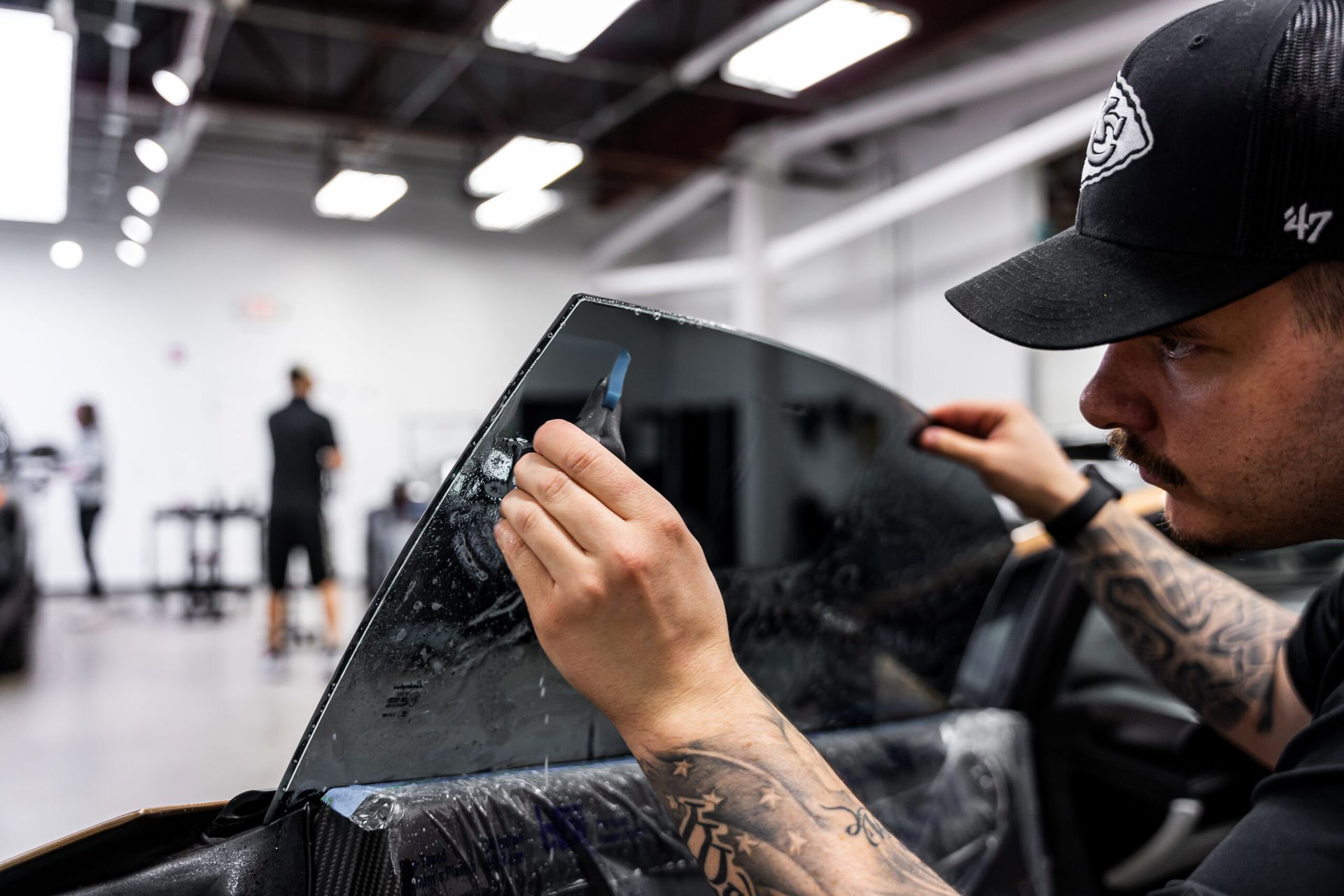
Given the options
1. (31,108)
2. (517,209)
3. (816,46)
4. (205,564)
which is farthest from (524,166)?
(31,108)

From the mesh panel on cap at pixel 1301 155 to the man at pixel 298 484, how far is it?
518 cm

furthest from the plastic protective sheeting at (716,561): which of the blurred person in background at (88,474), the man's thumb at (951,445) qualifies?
the blurred person in background at (88,474)

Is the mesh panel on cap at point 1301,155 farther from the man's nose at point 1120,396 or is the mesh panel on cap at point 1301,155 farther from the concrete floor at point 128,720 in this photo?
the concrete floor at point 128,720

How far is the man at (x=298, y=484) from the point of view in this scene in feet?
16.9

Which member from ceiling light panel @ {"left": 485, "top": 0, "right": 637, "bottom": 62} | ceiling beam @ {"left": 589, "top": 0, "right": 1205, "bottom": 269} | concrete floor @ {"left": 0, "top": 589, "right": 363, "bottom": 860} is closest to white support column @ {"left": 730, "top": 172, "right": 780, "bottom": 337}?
ceiling beam @ {"left": 589, "top": 0, "right": 1205, "bottom": 269}

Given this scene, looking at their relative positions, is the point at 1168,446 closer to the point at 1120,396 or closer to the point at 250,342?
the point at 1120,396

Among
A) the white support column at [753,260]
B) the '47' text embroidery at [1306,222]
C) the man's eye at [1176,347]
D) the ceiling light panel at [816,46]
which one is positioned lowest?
the man's eye at [1176,347]

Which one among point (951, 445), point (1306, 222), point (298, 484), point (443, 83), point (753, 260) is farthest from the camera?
point (753, 260)

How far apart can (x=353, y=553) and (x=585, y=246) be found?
443cm

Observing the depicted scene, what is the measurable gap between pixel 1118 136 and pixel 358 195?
9.21 meters

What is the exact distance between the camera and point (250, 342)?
7184 mm

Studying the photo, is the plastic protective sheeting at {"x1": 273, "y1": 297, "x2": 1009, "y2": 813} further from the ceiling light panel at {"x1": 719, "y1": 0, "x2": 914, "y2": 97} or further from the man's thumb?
the ceiling light panel at {"x1": 719, "y1": 0, "x2": 914, "y2": 97}

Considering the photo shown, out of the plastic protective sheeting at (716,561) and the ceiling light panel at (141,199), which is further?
the ceiling light panel at (141,199)

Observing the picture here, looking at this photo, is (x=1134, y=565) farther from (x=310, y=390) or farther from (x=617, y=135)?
(x=617, y=135)
